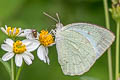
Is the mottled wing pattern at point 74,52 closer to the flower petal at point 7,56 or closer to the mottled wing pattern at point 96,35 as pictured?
the mottled wing pattern at point 96,35

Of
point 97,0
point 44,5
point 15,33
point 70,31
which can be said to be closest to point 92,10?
point 97,0

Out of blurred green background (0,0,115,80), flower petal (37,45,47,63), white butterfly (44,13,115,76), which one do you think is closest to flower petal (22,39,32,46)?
flower petal (37,45,47,63)

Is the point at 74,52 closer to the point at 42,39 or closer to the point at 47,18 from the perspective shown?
the point at 42,39

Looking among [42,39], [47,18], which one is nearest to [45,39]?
[42,39]

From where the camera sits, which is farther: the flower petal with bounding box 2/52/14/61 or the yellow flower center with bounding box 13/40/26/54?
the yellow flower center with bounding box 13/40/26/54

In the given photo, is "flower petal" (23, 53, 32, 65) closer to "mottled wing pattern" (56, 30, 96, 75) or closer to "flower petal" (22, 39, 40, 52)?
"flower petal" (22, 39, 40, 52)

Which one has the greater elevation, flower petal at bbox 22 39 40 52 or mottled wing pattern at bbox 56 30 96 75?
flower petal at bbox 22 39 40 52

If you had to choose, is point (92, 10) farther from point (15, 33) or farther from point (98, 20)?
point (15, 33)
